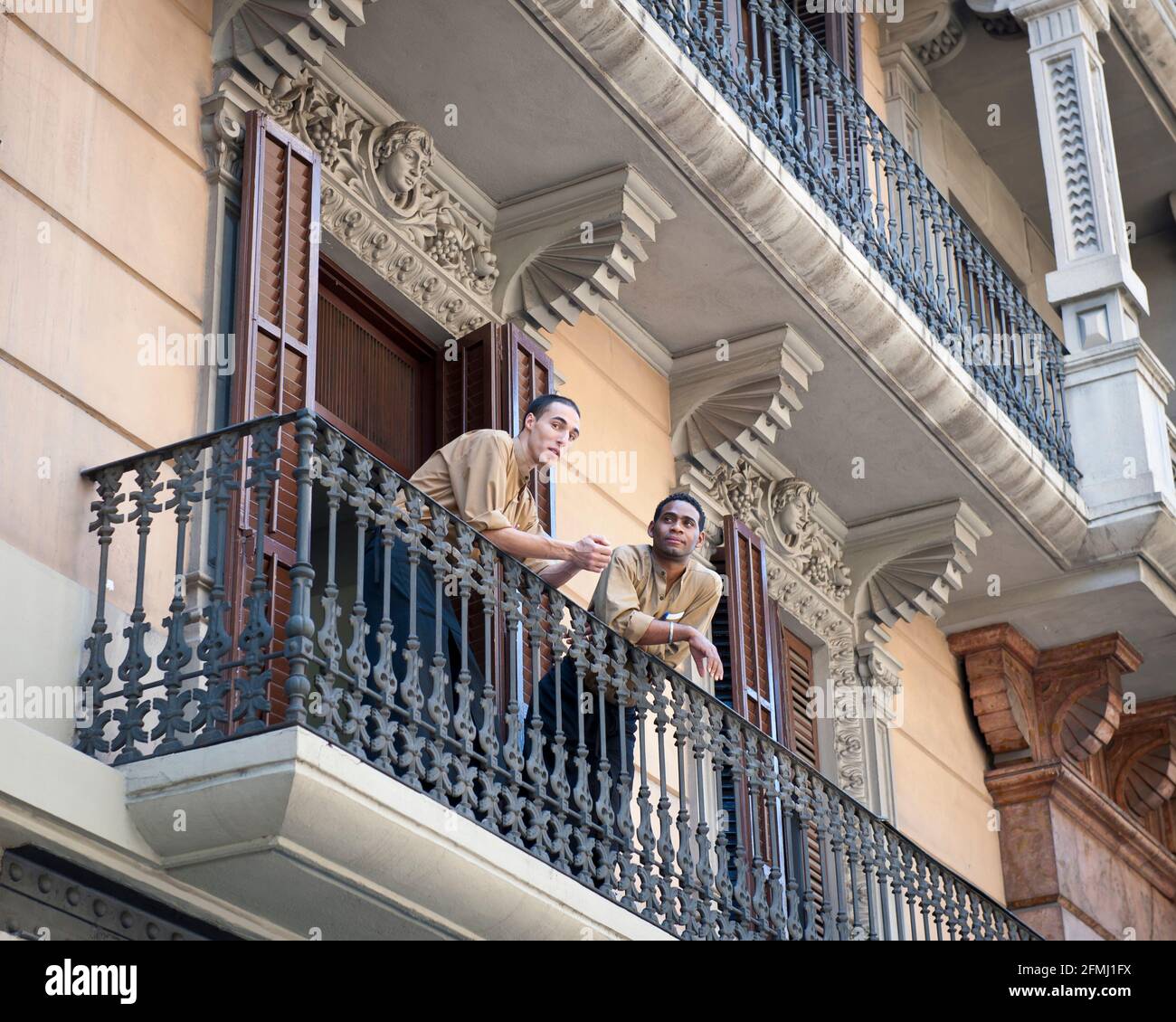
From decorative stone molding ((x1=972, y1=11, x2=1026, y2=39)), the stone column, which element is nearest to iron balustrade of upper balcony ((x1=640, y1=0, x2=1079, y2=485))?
the stone column

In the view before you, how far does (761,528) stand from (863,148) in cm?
202

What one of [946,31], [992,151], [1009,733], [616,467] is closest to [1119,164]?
[992,151]

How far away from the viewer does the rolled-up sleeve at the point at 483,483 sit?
7516 mm

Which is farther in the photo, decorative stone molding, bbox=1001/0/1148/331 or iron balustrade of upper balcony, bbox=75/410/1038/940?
decorative stone molding, bbox=1001/0/1148/331

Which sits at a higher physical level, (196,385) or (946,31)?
(946,31)

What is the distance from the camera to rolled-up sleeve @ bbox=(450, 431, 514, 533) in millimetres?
7516

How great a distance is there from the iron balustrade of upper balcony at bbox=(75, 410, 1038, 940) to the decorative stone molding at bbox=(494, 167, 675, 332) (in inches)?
65.2

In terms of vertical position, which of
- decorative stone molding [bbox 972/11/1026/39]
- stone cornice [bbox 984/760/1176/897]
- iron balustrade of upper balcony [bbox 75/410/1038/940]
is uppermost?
decorative stone molding [bbox 972/11/1026/39]

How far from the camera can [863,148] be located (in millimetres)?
11359

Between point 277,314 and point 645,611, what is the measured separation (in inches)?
67.8

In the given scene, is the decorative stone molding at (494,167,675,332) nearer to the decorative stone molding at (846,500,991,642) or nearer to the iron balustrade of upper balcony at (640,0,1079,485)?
the iron balustrade of upper balcony at (640,0,1079,485)

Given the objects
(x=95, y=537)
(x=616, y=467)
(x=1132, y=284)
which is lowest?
(x=95, y=537)

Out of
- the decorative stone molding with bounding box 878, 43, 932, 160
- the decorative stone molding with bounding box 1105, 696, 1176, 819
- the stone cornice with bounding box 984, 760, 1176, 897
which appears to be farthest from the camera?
the decorative stone molding with bounding box 1105, 696, 1176, 819

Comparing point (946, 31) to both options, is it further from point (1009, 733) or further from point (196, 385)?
point (196, 385)
